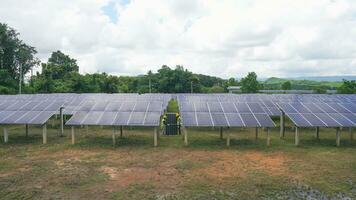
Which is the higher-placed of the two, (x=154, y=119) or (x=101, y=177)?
(x=154, y=119)

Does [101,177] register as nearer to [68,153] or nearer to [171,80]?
[68,153]

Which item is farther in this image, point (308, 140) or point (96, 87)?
point (96, 87)

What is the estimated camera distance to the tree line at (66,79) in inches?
2474

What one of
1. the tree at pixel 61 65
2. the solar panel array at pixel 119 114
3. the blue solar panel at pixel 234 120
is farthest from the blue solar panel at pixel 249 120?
the tree at pixel 61 65

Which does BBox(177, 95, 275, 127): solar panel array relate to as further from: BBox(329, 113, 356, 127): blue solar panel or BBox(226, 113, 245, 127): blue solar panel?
BBox(329, 113, 356, 127): blue solar panel

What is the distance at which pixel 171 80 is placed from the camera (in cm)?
8519

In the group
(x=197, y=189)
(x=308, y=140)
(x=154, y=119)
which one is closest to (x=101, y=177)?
(x=197, y=189)

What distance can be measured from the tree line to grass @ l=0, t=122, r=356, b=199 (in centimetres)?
3579

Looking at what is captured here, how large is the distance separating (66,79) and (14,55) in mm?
14673

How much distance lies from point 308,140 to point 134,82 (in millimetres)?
67365

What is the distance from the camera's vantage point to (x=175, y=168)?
19359 mm

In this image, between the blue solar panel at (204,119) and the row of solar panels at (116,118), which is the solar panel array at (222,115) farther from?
the row of solar panels at (116,118)

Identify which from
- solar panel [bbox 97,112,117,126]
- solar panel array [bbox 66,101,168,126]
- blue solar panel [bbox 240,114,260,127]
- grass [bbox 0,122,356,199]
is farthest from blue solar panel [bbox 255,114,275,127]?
solar panel [bbox 97,112,117,126]

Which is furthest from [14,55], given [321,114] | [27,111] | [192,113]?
[321,114]
